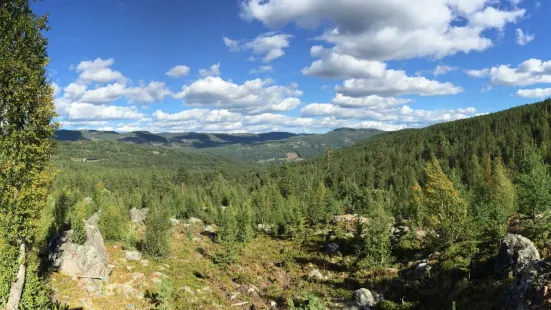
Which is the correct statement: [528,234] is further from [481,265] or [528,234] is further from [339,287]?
[339,287]

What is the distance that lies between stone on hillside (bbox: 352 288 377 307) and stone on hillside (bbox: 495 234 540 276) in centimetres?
1288

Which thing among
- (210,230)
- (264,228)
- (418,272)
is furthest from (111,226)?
(264,228)

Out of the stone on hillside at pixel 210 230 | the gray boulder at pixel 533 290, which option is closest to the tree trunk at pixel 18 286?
the gray boulder at pixel 533 290

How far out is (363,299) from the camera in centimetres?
3647

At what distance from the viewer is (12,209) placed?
1925cm

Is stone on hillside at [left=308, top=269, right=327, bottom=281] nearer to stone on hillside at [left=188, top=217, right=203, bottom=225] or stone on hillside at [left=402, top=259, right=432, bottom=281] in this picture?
stone on hillside at [left=402, top=259, right=432, bottom=281]

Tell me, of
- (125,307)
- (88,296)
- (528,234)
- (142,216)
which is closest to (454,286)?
(528,234)

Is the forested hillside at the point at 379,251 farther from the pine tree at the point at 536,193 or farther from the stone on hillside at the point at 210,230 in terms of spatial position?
the stone on hillside at the point at 210,230

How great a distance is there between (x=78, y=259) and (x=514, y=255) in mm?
41876

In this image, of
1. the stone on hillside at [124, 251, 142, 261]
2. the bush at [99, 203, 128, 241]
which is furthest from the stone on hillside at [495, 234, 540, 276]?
the bush at [99, 203, 128, 241]

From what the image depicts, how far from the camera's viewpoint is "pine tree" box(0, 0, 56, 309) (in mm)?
19000

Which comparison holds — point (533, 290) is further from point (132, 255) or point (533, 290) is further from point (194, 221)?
point (194, 221)

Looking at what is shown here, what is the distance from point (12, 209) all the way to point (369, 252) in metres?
46.1

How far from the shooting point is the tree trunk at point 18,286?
785 inches
